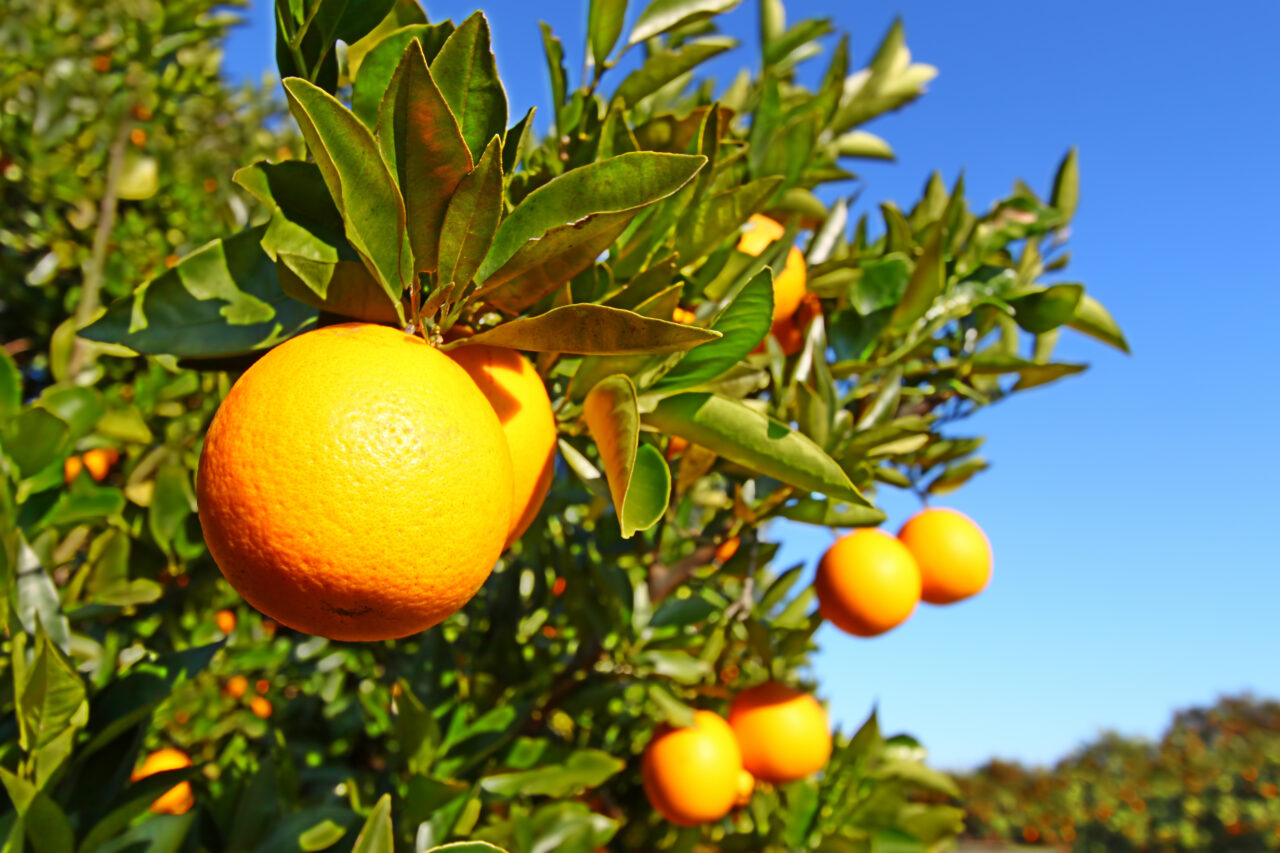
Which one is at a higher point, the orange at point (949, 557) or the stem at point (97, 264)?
the orange at point (949, 557)

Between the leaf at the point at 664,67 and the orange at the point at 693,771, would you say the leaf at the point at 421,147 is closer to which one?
the leaf at the point at 664,67

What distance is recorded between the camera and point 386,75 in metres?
0.92

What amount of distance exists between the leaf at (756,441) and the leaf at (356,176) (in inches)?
14.4

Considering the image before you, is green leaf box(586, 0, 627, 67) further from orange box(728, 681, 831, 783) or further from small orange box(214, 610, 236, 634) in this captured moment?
small orange box(214, 610, 236, 634)

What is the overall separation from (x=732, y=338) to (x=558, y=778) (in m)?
0.96

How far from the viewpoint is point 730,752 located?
1.80m

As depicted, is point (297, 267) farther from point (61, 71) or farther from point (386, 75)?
point (61, 71)

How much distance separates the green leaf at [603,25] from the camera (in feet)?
3.83

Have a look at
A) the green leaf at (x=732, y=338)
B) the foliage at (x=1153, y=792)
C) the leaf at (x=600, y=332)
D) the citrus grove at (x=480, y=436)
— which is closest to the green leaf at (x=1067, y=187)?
the citrus grove at (x=480, y=436)

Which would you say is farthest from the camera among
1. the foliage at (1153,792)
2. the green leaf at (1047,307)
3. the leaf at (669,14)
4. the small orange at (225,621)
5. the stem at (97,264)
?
the foliage at (1153,792)

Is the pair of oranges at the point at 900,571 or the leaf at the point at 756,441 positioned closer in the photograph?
the leaf at the point at 756,441

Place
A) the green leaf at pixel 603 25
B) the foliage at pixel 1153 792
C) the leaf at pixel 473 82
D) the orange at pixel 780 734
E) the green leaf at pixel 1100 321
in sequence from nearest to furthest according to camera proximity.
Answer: the leaf at pixel 473 82 → the green leaf at pixel 603 25 → the green leaf at pixel 1100 321 → the orange at pixel 780 734 → the foliage at pixel 1153 792

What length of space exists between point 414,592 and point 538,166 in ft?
2.22

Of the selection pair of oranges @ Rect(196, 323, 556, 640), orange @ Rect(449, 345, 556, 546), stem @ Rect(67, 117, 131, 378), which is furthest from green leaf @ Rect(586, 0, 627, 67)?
stem @ Rect(67, 117, 131, 378)
